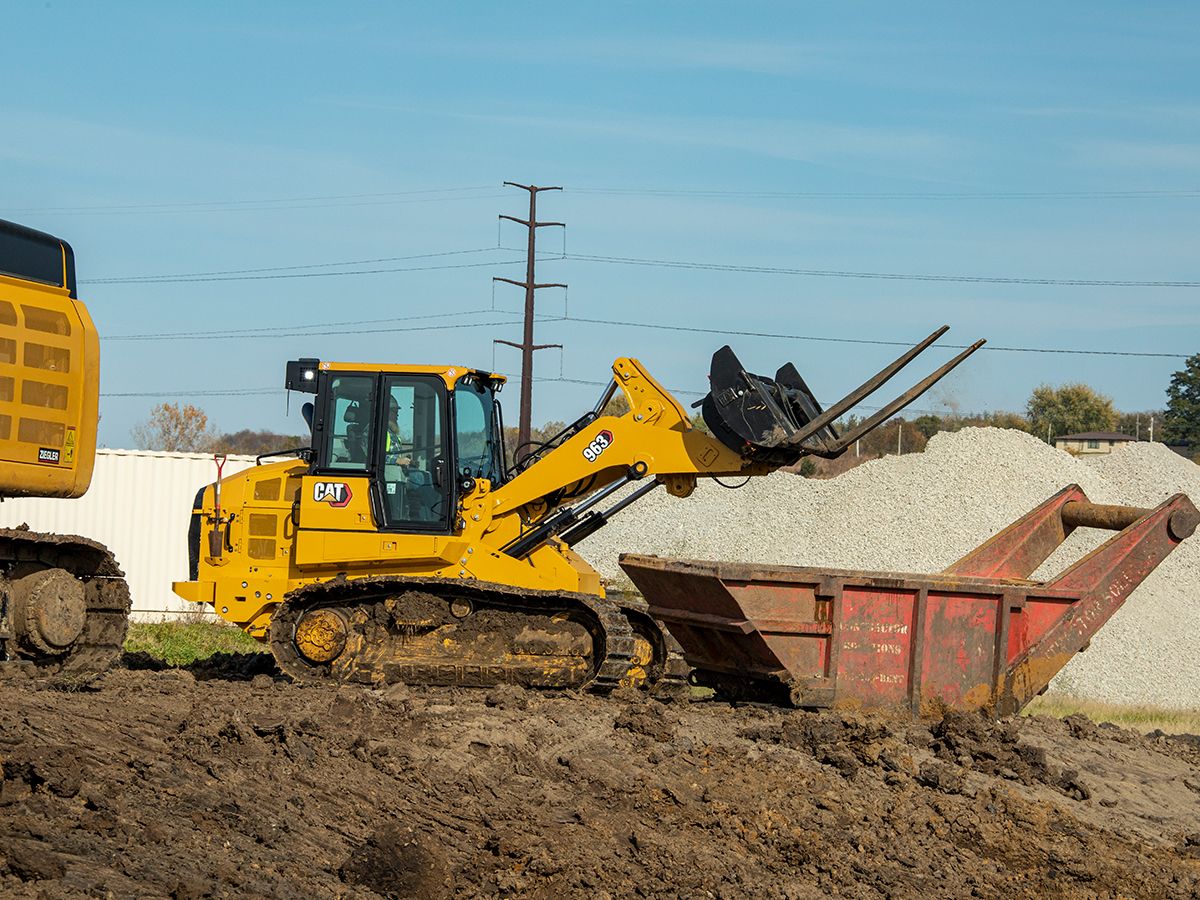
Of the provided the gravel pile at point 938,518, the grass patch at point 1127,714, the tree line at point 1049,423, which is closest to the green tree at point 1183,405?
the tree line at point 1049,423

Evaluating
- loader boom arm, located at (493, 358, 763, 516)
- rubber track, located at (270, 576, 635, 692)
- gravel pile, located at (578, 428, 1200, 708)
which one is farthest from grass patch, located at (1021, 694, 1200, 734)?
rubber track, located at (270, 576, 635, 692)

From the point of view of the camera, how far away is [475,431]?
41.5ft

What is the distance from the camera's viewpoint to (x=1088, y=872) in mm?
8352

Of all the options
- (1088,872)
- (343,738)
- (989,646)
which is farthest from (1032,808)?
(343,738)

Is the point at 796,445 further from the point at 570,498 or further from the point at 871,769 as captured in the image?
the point at 871,769

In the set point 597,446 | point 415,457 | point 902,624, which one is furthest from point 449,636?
point 902,624

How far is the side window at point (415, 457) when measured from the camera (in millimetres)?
12344

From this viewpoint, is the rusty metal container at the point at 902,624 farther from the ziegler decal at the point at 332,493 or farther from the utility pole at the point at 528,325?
the utility pole at the point at 528,325

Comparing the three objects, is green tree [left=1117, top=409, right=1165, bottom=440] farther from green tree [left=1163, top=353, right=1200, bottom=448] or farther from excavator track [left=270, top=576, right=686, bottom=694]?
excavator track [left=270, top=576, right=686, bottom=694]

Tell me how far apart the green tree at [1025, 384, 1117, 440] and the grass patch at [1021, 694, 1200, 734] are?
53.8 m

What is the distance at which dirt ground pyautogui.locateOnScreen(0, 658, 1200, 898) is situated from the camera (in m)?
7.32

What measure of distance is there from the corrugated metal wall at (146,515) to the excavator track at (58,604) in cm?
1255

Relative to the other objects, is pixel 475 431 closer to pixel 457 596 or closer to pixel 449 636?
pixel 457 596

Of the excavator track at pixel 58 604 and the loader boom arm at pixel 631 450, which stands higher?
the loader boom arm at pixel 631 450
